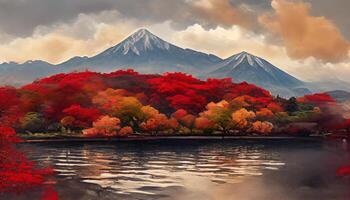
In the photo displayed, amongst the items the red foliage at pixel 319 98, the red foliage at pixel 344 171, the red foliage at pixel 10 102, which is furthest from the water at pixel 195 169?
the red foliage at pixel 319 98

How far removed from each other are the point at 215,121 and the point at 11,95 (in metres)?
13.4

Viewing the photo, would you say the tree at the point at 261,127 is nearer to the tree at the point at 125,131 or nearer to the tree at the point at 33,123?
the tree at the point at 125,131

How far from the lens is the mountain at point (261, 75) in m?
33.2

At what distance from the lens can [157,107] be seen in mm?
34406

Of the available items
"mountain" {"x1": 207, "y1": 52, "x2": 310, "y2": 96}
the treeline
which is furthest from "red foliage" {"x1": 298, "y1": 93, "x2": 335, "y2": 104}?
"mountain" {"x1": 207, "y1": 52, "x2": 310, "y2": 96}

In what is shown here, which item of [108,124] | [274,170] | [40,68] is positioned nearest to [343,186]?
[274,170]

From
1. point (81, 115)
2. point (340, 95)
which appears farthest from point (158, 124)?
point (340, 95)

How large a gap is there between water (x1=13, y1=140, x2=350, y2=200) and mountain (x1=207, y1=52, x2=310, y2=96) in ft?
19.6

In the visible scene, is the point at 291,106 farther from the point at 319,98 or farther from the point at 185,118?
the point at 185,118

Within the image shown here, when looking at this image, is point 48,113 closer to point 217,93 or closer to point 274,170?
point 217,93

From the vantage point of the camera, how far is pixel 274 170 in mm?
19203

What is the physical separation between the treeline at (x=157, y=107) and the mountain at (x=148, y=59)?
101 centimetres

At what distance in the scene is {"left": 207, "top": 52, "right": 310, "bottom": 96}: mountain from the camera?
33188mm

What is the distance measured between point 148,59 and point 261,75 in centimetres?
1041
